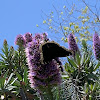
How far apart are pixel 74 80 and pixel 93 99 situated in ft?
1.94

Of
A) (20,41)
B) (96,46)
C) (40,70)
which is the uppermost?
(20,41)

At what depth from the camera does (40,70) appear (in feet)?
6.42

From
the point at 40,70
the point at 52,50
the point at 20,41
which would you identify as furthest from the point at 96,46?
the point at 52,50

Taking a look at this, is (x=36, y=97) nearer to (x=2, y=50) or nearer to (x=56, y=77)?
(x=56, y=77)

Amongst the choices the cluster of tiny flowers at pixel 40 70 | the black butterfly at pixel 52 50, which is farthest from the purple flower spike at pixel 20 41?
the black butterfly at pixel 52 50

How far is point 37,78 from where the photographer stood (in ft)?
6.60

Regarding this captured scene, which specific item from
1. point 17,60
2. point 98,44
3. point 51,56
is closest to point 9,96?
point 51,56

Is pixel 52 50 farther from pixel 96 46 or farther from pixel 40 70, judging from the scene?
pixel 96 46

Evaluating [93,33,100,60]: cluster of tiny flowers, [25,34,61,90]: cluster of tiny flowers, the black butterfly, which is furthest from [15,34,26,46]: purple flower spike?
the black butterfly

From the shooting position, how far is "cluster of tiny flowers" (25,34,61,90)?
195cm

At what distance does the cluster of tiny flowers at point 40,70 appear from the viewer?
1.95 meters

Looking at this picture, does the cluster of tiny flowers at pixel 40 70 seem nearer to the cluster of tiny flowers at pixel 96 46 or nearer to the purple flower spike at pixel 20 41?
the cluster of tiny flowers at pixel 96 46

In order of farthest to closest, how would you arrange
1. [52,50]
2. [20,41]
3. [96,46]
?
[20,41] → [96,46] → [52,50]

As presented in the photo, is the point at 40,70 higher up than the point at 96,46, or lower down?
lower down
